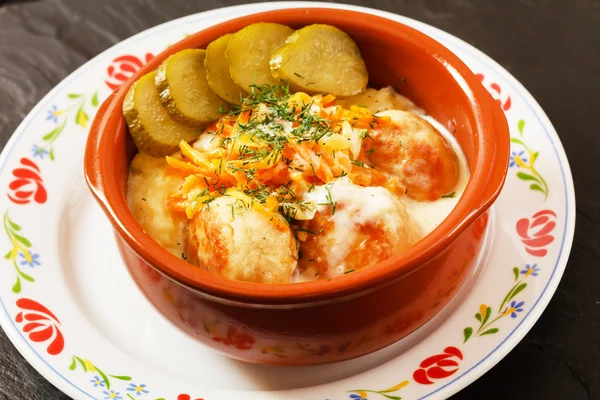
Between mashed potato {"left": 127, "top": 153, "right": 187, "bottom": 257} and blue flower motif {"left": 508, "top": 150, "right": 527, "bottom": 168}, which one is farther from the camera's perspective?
blue flower motif {"left": 508, "top": 150, "right": 527, "bottom": 168}

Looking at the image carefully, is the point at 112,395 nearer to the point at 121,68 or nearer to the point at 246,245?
the point at 246,245

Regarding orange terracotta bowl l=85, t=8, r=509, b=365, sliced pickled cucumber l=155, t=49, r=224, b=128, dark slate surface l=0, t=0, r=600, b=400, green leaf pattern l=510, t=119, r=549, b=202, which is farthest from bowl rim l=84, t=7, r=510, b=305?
dark slate surface l=0, t=0, r=600, b=400

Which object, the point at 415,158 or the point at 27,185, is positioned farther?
the point at 27,185

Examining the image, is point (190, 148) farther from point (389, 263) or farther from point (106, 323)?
point (389, 263)

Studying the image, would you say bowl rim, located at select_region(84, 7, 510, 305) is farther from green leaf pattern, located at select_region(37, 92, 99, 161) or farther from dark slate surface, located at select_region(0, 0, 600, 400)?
dark slate surface, located at select_region(0, 0, 600, 400)

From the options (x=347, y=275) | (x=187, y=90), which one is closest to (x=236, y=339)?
(x=347, y=275)

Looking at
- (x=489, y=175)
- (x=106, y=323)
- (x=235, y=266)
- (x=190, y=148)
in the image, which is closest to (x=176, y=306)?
(x=235, y=266)
